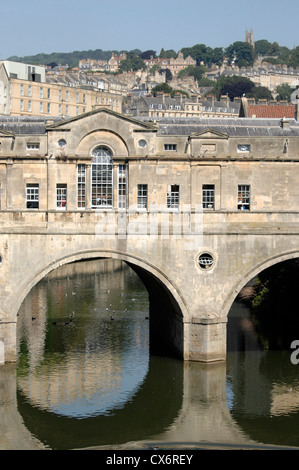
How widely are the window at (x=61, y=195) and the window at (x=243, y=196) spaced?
8147 mm

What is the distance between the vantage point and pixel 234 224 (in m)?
40.5

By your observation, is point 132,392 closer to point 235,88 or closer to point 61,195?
point 61,195

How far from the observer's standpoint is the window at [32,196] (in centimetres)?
4000

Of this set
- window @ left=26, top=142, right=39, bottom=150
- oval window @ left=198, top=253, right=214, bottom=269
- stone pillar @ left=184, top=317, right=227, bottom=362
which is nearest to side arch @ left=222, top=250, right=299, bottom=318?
stone pillar @ left=184, top=317, right=227, bottom=362

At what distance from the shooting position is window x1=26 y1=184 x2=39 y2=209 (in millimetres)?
40000

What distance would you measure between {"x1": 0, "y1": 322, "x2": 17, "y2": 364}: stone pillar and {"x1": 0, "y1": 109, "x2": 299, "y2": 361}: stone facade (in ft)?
0.23

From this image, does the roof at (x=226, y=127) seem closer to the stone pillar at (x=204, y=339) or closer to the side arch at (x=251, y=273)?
the side arch at (x=251, y=273)

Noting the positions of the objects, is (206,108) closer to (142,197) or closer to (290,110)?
(290,110)

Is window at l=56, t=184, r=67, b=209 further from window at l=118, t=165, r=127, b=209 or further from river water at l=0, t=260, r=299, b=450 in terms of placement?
river water at l=0, t=260, r=299, b=450

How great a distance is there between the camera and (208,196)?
40.7m

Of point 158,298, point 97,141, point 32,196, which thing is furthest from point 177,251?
point 32,196

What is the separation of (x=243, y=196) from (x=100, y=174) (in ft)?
22.2

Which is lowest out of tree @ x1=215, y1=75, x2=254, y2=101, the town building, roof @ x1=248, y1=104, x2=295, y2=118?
roof @ x1=248, y1=104, x2=295, y2=118

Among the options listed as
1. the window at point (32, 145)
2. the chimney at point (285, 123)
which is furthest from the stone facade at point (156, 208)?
the chimney at point (285, 123)
